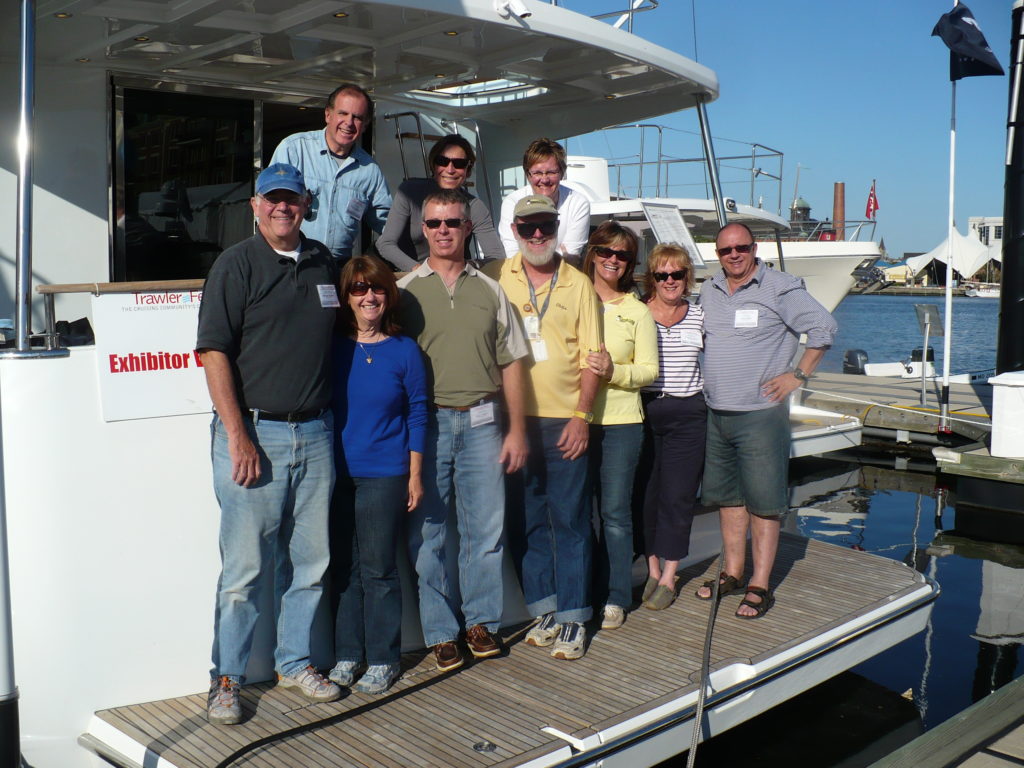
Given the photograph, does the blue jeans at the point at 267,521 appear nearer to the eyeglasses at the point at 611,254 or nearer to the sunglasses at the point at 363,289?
the sunglasses at the point at 363,289

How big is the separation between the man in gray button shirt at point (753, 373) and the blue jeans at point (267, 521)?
2035 millimetres

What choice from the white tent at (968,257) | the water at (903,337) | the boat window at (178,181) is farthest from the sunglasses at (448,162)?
the white tent at (968,257)

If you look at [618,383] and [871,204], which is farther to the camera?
[871,204]

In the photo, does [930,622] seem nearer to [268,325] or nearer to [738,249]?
[738,249]

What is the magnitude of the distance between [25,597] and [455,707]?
5.20ft

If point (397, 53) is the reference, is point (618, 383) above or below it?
below

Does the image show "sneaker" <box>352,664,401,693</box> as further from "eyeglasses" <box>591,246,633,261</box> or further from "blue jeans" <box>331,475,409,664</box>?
"eyeglasses" <box>591,246,633,261</box>

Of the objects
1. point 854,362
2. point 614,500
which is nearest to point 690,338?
point 614,500

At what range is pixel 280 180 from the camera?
3199 mm

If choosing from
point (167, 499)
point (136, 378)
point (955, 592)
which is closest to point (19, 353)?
point (136, 378)

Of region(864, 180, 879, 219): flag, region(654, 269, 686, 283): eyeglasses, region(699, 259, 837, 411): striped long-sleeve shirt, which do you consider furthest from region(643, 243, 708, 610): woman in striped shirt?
region(864, 180, 879, 219): flag

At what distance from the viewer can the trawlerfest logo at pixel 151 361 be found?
3.37 metres

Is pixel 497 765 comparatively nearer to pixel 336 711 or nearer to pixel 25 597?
pixel 336 711

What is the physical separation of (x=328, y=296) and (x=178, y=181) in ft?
11.1
